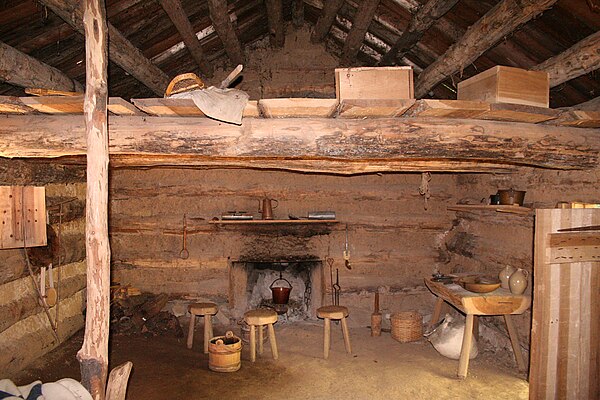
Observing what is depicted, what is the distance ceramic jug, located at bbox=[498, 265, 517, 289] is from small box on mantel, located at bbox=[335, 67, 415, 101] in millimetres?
3086

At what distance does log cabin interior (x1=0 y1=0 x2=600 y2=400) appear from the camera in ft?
12.4

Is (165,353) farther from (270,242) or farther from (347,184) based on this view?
Result: (347,184)

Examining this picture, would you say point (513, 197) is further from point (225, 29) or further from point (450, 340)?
point (225, 29)

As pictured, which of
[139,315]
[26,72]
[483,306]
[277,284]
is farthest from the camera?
[277,284]

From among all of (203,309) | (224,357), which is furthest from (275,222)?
(224,357)

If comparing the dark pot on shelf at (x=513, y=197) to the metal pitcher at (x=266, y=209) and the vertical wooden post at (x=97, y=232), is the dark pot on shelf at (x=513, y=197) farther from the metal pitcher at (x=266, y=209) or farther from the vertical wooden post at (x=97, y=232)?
the vertical wooden post at (x=97, y=232)

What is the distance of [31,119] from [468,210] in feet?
19.3

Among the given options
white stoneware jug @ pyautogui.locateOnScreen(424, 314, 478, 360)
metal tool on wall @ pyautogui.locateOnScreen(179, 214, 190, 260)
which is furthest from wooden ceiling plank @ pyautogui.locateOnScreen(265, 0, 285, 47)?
white stoneware jug @ pyautogui.locateOnScreen(424, 314, 478, 360)

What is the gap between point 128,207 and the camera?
24.0ft

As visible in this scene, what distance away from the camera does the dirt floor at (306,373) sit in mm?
4910

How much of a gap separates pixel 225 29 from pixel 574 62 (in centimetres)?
378

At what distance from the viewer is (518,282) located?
5359 millimetres

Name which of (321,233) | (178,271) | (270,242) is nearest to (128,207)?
(178,271)

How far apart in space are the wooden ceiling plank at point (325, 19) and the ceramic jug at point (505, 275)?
388cm
